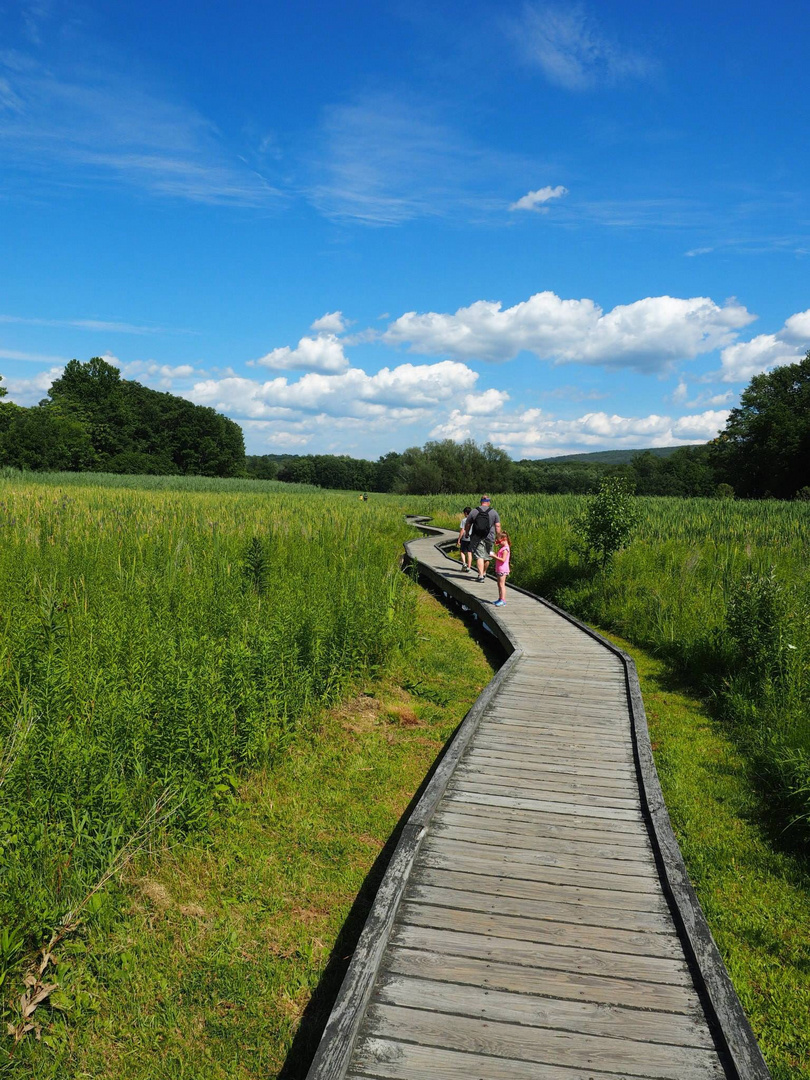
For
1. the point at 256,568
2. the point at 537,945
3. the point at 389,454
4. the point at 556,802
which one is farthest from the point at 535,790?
the point at 389,454

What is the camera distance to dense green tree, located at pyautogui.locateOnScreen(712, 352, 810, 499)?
46.2 meters

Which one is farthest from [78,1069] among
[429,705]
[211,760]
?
[429,705]

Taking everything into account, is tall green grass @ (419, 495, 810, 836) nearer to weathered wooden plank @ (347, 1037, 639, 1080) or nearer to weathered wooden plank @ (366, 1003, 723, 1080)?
weathered wooden plank @ (366, 1003, 723, 1080)

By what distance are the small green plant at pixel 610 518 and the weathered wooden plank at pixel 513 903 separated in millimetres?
10061

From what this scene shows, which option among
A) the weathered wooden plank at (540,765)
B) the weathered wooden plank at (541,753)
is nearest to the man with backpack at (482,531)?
the weathered wooden plank at (541,753)

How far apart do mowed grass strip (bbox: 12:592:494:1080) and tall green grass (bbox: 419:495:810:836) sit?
3722 mm

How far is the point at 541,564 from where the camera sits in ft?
52.8

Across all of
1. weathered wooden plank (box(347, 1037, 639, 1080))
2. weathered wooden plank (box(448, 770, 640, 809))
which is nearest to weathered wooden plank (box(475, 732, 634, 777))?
weathered wooden plank (box(448, 770, 640, 809))

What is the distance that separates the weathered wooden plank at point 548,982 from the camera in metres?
2.91

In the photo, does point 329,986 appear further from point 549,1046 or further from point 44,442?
point 44,442

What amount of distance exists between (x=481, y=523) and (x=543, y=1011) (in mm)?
11472

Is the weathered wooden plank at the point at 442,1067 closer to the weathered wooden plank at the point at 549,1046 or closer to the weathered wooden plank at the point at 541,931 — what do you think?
the weathered wooden plank at the point at 549,1046

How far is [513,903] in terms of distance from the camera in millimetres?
3611

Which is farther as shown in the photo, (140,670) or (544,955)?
(140,670)
